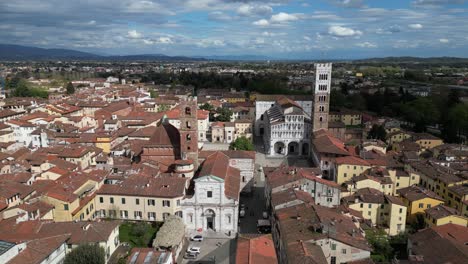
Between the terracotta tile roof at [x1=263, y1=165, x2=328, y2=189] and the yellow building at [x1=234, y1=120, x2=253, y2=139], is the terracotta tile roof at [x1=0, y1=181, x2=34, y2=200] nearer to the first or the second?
the terracotta tile roof at [x1=263, y1=165, x2=328, y2=189]

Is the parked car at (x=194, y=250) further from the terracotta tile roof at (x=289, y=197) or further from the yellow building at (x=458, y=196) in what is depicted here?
the yellow building at (x=458, y=196)

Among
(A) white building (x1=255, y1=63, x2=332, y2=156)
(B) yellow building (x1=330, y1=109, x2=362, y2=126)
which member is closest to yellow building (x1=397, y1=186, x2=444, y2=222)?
(A) white building (x1=255, y1=63, x2=332, y2=156)

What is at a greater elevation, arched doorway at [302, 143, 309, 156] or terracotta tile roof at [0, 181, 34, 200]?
terracotta tile roof at [0, 181, 34, 200]

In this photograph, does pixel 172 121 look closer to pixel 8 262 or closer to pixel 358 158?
pixel 358 158

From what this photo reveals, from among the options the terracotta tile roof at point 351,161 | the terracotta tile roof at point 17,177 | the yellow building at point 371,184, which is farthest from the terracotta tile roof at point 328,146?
the terracotta tile roof at point 17,177

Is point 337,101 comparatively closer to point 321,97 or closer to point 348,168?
point 321,97
